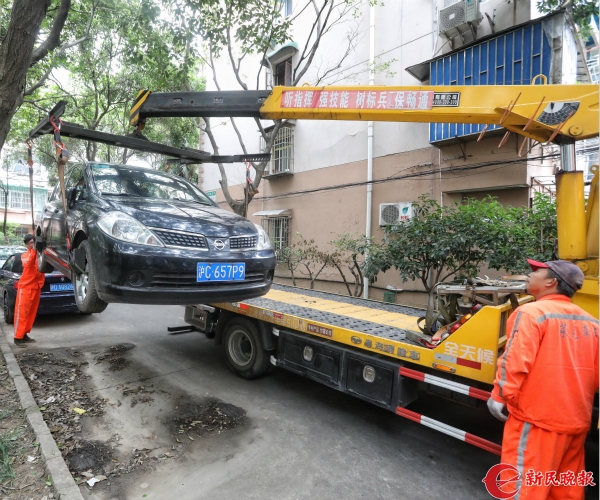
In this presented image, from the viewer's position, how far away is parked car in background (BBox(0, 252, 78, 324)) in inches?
252

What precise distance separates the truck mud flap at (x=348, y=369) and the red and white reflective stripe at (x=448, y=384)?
10 cm

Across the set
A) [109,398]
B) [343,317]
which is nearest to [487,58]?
[343,317]

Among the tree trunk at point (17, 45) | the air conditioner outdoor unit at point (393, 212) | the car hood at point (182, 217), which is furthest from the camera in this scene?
the air conditioner outdoor unit at point (393, 212)

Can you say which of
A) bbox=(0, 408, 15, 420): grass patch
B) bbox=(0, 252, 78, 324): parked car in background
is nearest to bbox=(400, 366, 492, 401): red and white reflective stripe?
bbox=(0, 408, 15, 420): grass patch

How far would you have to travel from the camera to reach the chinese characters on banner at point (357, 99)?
9.82 feet

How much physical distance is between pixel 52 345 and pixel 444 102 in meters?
5.95

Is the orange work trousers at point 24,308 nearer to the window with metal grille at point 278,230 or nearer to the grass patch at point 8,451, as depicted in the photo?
the grass patch at point 8,451

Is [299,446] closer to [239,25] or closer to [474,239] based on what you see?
[474,239]

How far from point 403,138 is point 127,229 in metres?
7.23

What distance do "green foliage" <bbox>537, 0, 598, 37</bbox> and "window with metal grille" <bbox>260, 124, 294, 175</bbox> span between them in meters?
6.85

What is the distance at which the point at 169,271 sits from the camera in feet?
9.66

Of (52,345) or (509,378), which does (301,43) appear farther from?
(509,378)

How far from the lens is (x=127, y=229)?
301 cm

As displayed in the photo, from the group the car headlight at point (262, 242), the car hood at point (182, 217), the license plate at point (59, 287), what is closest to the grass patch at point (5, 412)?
the car hood at point (182, 217)
